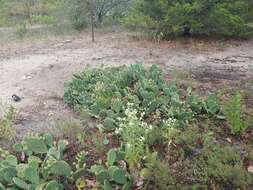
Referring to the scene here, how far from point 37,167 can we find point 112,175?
0.81 metres

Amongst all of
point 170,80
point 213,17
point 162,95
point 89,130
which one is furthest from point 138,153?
point 213,17

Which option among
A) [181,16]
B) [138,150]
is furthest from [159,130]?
[181,16]

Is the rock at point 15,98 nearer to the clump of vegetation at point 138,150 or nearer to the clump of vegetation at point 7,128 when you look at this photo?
the clump of vegetation at point 7,128

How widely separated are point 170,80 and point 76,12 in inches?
250

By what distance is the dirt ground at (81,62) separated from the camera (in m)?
6.45

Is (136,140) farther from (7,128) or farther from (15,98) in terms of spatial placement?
(15,98)

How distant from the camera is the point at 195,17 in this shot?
9.99 metres

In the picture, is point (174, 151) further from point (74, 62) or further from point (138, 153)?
point (74, 62)

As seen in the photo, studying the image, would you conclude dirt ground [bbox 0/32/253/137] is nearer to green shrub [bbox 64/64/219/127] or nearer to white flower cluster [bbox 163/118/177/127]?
green shrub [bbox 64/64/219/127]

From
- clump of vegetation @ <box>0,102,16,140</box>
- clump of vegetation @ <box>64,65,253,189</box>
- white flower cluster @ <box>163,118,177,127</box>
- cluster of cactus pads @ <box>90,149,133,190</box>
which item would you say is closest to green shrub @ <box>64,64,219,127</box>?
clump of vegetation @ <box>64,65,253,189</box>

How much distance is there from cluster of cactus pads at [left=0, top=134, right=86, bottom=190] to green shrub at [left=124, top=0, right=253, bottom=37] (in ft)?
18.4

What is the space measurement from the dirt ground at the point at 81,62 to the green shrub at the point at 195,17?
1.16ft

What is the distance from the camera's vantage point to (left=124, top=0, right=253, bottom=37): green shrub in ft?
31.4

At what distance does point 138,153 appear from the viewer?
177 inches
